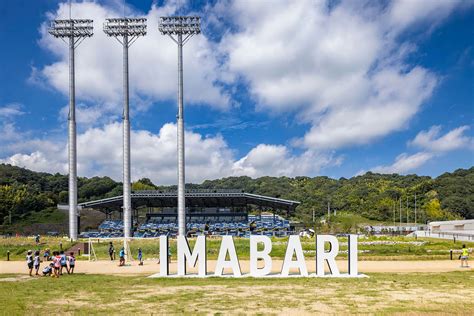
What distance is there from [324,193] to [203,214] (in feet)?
212

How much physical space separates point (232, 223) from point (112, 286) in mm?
54489

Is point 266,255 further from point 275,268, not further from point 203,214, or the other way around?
point 203,214

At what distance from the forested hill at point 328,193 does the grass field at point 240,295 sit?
74.5 metres

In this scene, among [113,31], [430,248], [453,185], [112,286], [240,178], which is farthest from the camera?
[240,178]

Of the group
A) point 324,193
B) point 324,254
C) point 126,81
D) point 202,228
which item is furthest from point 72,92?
point 324,193

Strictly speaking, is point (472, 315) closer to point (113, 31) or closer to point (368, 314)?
point (368, 314)

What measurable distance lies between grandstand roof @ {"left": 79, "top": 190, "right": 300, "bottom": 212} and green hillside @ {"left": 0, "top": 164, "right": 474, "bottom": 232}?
23365 millimetres

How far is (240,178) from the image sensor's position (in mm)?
176250

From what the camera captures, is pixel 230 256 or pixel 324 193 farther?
pixel 324 193

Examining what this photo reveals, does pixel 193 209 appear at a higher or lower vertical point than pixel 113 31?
lower

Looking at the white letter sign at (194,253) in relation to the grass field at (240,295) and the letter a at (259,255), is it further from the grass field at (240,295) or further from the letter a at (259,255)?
the letter a at (259,255)

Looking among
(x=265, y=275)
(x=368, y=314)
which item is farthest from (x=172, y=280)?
(x=368, y=314)

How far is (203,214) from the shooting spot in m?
79.8

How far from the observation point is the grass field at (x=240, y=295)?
623 inches
